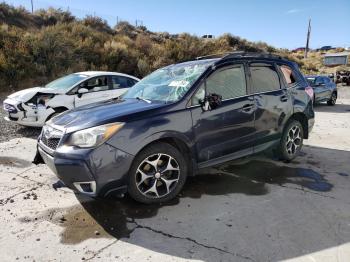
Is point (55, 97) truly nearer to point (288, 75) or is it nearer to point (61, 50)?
point (288, 75)

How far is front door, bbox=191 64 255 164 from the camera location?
177 inches

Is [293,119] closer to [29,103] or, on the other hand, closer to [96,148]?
[96,148]

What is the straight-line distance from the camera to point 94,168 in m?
3.74

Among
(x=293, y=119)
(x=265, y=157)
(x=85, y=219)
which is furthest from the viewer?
(x=265, y=157)

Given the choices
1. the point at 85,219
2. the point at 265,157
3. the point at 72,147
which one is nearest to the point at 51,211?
the point at 85,219

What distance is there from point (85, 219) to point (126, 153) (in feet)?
3.00

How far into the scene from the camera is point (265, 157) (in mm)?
6383

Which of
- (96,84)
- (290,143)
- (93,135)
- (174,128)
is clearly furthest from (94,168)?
(96,84)

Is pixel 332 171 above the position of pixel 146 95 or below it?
below

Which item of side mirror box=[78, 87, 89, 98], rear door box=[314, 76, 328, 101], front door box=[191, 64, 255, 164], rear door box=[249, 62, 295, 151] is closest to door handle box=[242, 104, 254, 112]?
front door box=[191, 64, 255, 164]

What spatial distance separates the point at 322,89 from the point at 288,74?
1072 centimetres

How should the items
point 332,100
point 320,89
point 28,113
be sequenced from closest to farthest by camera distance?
point 28,113
point 320,89
point 332,100

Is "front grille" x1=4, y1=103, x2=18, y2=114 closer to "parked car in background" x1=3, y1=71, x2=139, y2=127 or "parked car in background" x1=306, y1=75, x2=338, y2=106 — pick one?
"parked car in background" x1=3, y1=71, x2=139, y2=127

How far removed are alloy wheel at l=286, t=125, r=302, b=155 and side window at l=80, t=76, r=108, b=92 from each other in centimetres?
536
